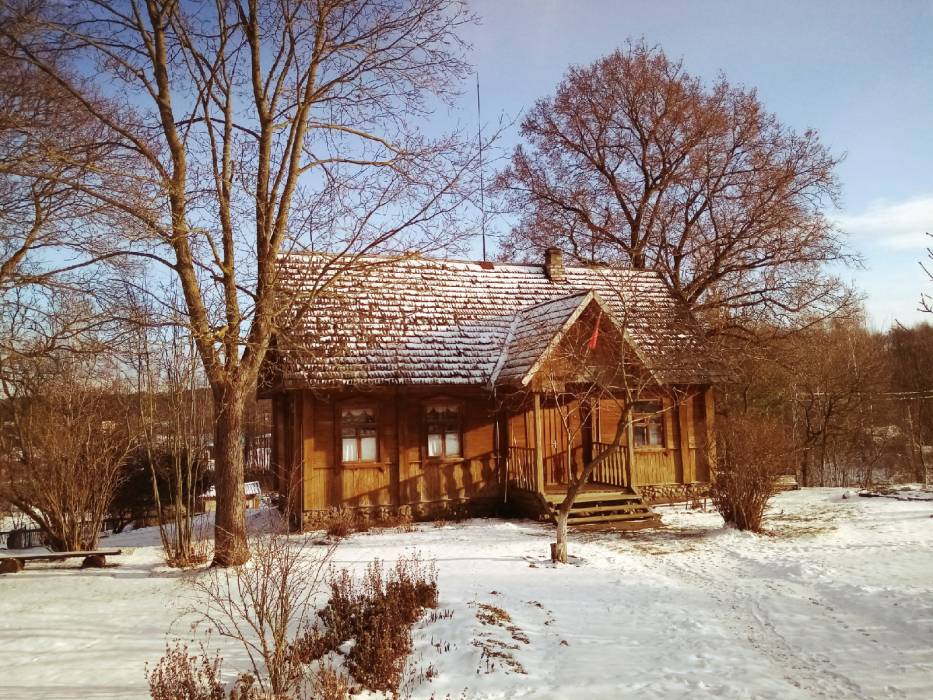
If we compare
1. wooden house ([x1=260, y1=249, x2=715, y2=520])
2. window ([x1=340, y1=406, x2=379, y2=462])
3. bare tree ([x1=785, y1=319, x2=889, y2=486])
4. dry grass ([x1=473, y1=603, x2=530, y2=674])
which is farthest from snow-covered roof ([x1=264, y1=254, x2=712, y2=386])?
bare tree ([x1=785, y1=319, x2=889, y2=486])

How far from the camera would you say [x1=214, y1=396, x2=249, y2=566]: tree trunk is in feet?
35.9

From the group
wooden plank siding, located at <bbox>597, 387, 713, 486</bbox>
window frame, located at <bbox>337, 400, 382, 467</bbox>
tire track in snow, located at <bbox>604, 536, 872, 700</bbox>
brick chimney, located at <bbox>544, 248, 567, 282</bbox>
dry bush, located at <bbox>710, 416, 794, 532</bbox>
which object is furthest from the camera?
brick chimney, located at <bbox>544, 248, 567, 282</bbox>

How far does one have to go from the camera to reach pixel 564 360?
1474 cm

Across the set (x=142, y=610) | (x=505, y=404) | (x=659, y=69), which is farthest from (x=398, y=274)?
(x=659, y=69)

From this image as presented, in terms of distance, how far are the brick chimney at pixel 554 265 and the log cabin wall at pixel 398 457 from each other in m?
5.73

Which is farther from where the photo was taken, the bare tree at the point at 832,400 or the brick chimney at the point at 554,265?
the bare tree at the point at 832,400

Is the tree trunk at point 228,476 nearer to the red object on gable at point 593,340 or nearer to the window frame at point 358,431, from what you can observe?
the window frame at point 358,431

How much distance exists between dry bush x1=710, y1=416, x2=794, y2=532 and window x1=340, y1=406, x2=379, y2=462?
802 centimetres

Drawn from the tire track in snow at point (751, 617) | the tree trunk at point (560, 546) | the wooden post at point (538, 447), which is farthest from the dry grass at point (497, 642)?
the wooden post at point (538, 447)

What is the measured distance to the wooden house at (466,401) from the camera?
1495 centimetres

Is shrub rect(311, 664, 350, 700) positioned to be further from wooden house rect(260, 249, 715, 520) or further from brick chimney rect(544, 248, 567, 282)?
brick chimney rect(544, 248, 567, 282)

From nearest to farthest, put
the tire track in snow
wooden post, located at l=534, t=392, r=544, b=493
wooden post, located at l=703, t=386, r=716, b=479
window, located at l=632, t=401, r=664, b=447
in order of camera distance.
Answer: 1. the tire track in snow
2. wooden post, located at l=534, t=392, r=544, b=493
3. wooden post, located at l=703, t=386, r=716, b=479
4. window, located at l=632, t=401, r=664, b=447

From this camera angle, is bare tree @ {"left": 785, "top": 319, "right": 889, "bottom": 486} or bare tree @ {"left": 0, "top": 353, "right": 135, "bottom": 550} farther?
bare tree @ {"left": 785, "top": 319, "right": 889, "bottom": 486}

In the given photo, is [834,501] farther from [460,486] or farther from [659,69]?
[659,69]
